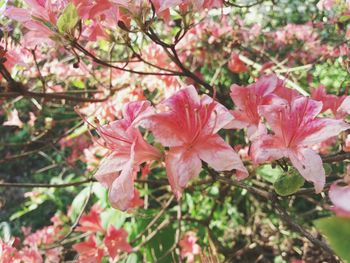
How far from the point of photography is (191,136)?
0.63 metres

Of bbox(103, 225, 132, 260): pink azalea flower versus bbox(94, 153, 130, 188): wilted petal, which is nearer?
bbox(94, 153, 130, 188): wilted petal

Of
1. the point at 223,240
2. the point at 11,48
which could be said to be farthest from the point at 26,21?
the point at 223,240

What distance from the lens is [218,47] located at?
2.20 m

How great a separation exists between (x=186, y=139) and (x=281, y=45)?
2147 millimetres

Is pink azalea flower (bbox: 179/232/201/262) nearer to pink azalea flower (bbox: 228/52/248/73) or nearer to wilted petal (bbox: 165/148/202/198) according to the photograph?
pink azalea flower (bbox: 228/52/248/73)

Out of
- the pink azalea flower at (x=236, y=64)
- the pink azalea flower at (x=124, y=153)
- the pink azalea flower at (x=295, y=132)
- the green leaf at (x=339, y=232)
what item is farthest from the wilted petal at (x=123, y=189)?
the pink azalea flower at (x=236, y=64)

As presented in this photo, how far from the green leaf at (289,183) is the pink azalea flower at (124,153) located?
0.57 ft

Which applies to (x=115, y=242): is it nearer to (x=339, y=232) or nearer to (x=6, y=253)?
(x=6, y=253)

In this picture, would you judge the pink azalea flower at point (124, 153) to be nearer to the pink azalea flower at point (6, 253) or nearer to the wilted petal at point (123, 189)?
the wilted petal at point (123, 189)

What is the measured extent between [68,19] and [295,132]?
15.7 inches

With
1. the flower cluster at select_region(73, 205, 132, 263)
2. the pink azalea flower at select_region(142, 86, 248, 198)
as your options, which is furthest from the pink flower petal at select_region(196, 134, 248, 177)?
the flower cluster at select_region(73, 205, 132, 263)

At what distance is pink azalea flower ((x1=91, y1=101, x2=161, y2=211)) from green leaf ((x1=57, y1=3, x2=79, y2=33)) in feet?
0.62

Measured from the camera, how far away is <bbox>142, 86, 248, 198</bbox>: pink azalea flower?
601mm

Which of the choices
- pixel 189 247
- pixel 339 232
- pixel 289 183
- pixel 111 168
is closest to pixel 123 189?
pixel 111 168
